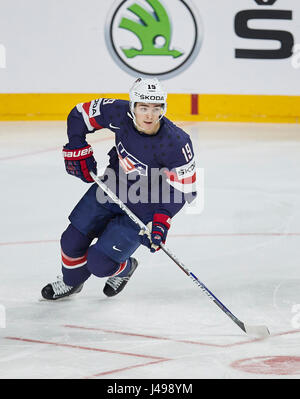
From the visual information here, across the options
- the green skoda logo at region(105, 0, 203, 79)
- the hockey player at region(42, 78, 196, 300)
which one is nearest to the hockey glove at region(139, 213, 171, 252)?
the hockey player at region(42, 78, 196, 300)

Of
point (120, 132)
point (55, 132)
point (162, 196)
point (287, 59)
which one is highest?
point (120, 132)

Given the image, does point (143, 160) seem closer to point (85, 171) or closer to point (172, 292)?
point (85, 171)

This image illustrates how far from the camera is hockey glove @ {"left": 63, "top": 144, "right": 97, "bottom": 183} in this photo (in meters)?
3.71

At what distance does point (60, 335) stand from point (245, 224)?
1.98 metres

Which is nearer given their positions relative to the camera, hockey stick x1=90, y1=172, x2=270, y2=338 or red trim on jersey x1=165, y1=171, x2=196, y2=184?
hockey stick x1=90, y1=172, x2=270, y2=338

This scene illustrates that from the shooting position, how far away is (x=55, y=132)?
313 inches

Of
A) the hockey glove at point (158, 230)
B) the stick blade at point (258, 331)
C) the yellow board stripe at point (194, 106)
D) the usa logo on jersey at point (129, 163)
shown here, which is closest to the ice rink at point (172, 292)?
the stick blade at point (258, 331)

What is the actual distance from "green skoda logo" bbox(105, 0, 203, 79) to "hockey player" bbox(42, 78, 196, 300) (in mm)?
4547

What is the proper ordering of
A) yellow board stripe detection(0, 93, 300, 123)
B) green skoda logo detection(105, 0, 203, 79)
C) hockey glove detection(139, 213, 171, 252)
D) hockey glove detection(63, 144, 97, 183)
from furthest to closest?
yellow board stripe detection(0, 93, 300, 123) < green skoda logo detection(105, 0, 203, 79) < hockey glove detection(63, 144, 97, 183) < hockey glove detection(139, 213, 171, 252)

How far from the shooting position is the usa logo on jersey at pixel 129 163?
11.7ft

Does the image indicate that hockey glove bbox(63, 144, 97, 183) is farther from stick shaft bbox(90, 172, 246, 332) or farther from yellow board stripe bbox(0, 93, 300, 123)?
yellow board stripe bbox(0, 93, 300, 123)

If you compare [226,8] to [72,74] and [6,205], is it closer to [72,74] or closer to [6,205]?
[72,74]

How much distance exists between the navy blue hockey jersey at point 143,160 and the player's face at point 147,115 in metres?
0.06

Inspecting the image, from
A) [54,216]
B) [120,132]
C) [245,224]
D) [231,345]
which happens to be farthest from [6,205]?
[231,345]
